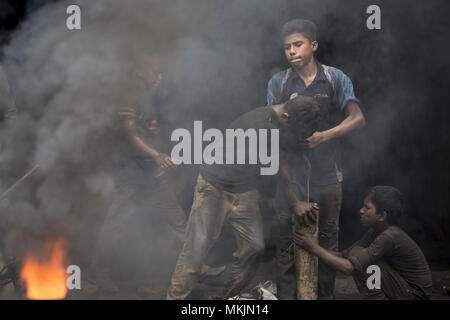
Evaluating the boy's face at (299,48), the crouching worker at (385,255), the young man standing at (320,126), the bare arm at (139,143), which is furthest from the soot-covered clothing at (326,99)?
the bare arm at (139,143)

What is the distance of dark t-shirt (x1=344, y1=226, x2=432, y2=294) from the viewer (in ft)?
18.1

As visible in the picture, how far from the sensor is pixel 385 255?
560 cm

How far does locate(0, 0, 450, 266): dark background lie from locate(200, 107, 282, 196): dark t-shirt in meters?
0.29

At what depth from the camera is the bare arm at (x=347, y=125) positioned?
18.6ft

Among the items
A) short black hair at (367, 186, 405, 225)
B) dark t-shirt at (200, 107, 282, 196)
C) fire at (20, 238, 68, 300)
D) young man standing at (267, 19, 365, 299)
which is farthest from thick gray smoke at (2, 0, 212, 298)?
short black hair at (367, 186, 405, 225)

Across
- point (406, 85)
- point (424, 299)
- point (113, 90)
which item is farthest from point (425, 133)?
point (113, 90)

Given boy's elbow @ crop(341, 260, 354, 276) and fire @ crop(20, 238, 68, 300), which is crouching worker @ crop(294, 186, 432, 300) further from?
fire @ crop(20, 238, 68, 300)

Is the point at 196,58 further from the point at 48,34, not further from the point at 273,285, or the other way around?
the point at 273,285

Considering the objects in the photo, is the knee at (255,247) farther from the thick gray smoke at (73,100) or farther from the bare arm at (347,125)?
the bare arm at (347,125)

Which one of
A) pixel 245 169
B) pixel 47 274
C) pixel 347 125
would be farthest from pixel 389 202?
pixel 47 274

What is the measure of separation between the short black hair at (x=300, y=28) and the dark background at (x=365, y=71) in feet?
0.27

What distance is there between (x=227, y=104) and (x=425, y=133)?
2.45 m

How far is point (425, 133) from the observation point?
6.27 metres

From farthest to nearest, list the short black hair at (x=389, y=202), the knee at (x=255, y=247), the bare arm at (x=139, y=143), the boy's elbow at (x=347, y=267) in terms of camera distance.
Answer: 1. the bare arm at (x=139, y=143)
2. the short black hair at (x=389, y=202)
3. the boy's elbow at (x=347, y=267)
4. the knee at (x=255, y=247)
